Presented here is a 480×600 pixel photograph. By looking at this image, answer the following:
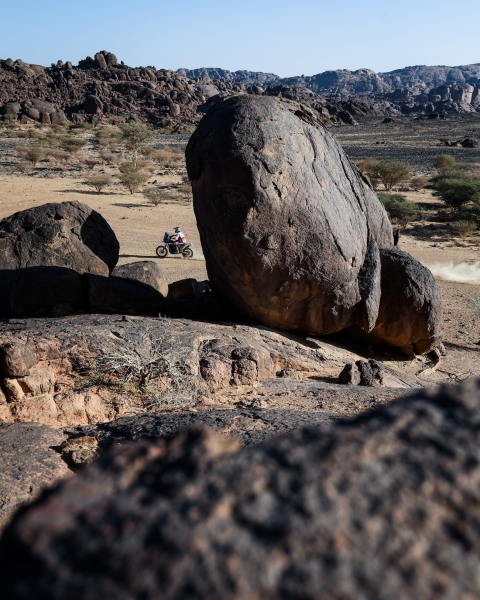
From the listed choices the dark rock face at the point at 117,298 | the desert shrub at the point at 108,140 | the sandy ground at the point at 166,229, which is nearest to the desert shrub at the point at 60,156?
the sandy ground at the point at 166,229

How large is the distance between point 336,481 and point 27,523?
0.53 m

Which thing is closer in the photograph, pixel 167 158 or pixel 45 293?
pixel 45 293

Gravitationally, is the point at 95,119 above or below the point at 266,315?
above

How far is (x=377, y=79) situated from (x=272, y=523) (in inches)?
7325

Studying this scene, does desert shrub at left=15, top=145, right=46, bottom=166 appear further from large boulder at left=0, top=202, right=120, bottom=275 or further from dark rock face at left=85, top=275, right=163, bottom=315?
dark rock face at left=85, top=275, right=163, bottom=315

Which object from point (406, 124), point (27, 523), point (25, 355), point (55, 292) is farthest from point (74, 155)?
point (406, 124)

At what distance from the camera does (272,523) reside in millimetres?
950

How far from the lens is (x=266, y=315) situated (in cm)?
720

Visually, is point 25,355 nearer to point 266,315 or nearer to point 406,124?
point 266,315

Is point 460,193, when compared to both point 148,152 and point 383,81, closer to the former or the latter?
point 148,152

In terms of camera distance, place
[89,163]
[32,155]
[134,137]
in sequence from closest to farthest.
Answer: [32,155] → [89,163] → [134,137]

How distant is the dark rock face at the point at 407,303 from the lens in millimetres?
7816

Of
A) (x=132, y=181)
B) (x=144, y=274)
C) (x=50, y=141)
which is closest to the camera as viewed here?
(x=144, y=274)

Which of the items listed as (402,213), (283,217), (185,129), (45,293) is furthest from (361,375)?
(185,129)
